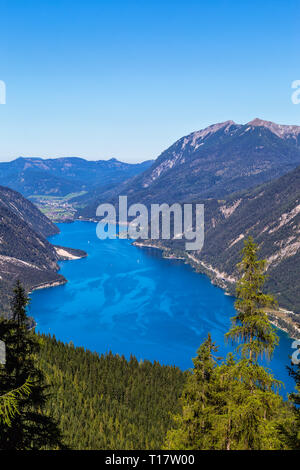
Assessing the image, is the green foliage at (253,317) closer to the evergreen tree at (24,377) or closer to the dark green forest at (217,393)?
the dark green forest at (217,393)

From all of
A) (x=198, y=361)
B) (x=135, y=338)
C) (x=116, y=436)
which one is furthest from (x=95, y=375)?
(x=198, y=361)

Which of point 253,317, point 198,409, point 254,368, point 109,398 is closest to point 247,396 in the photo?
point 254,368

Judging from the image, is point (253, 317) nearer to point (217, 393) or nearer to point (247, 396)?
point (247, 396)

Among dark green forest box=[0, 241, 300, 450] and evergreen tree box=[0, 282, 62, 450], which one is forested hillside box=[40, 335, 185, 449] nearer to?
dark green forest box=[0, 241, 300, 450]

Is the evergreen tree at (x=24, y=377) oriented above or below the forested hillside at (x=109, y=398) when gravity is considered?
above

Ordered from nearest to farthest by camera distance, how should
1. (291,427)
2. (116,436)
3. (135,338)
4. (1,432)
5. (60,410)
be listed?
1. (1,432)
2. (291,427)
3. (116,436)
4. (60,410)
5. (135,338)

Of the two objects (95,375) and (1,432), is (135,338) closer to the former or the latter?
(95,375)

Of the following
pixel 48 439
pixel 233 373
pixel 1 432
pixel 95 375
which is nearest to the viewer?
pixel 1 432

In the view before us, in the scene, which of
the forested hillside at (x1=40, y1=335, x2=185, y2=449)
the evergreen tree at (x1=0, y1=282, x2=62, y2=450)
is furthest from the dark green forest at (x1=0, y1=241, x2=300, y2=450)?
the forested hillside at (x1=40, y1=335, x2=185, y2=449)

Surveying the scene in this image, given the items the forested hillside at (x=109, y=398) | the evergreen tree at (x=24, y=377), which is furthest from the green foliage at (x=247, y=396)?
the forested hillside at (x=109, y=398)
